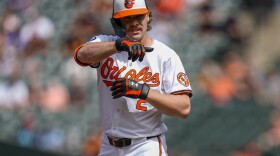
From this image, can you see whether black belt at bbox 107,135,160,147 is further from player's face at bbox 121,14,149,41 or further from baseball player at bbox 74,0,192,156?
player's face at bbox 121,14,149,41

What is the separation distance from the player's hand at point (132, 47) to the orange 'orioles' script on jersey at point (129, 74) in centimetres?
35

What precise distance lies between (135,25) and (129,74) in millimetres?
335

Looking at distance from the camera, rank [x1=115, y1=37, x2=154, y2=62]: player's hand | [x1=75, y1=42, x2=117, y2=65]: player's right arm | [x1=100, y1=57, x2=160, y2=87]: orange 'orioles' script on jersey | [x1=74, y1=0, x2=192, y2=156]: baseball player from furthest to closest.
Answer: [x1=100, y1=57, x2=160, y2=87]: orange 'orioles' script on jersey, [x1=74, y1=0, x2=192, y2=156]: baseball player, [x1=75, y1=42, x2=117, y2=65]: player's right arm, [x1=115, y1=37, x2=154, y2=62]: player's hand

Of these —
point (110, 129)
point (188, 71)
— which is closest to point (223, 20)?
point (188, 71)

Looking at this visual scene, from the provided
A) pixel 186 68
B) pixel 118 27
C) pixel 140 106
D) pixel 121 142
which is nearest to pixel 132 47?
pixel 118 27

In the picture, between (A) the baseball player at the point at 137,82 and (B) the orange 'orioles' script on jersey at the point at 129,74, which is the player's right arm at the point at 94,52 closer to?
(A) the baseball player at the point at 137,82

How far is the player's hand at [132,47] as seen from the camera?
441 cm

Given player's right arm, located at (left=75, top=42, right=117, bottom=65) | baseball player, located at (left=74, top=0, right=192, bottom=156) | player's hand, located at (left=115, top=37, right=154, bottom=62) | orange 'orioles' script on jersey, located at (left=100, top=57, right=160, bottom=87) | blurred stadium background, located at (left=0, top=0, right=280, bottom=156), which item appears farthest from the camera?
blurred stadium background, located at (left=0, top=0, right=280, bottom=156)

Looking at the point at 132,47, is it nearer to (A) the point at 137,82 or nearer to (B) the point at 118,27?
(A) the point at 137,82

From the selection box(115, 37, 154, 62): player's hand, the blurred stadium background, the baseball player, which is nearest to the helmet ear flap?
the baseball player

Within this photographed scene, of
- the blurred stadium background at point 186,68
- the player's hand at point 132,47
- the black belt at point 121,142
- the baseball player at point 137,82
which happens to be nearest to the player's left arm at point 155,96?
the baseball player at point 137,82

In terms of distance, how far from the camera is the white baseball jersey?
16.0 ft

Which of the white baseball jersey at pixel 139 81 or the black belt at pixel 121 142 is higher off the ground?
the white baseball jersey at pixel 139 81

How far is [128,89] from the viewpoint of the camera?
4.49 metres
